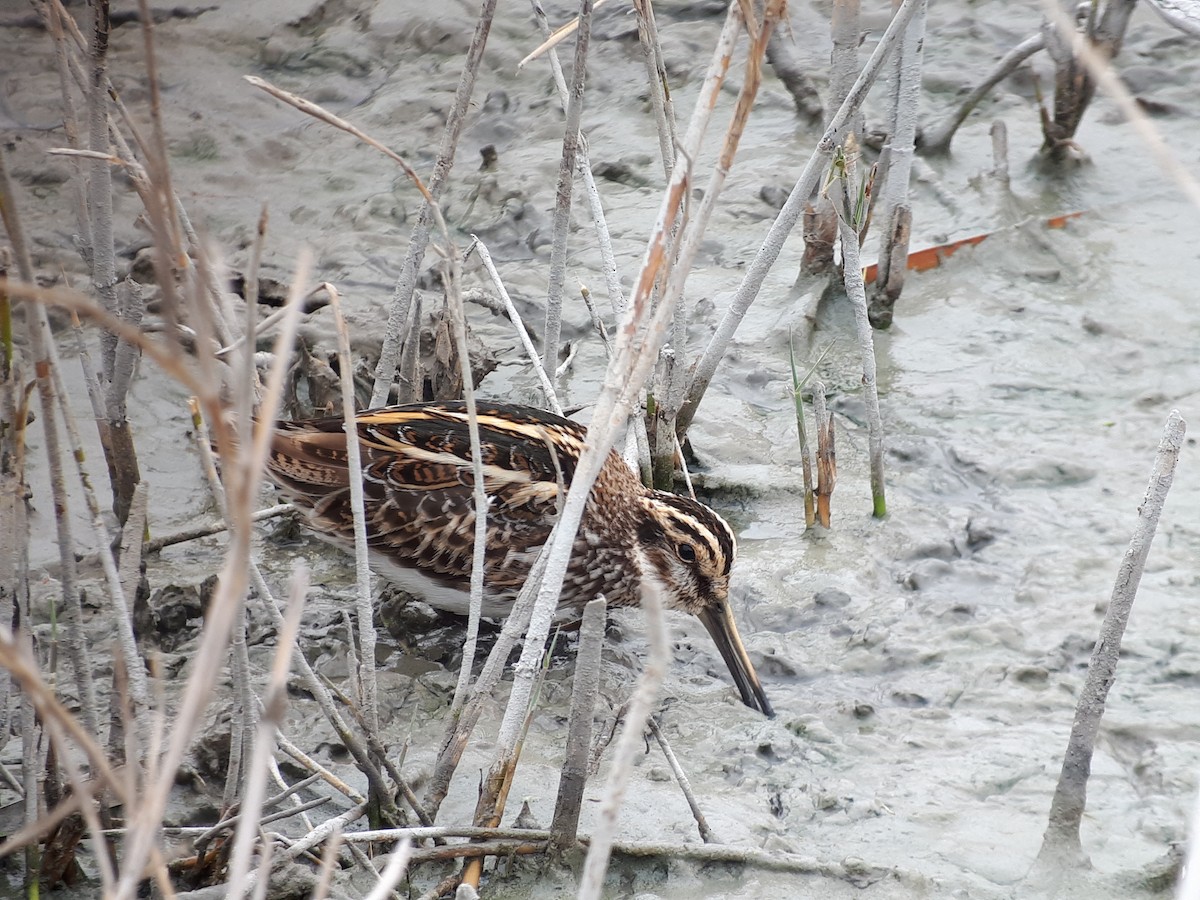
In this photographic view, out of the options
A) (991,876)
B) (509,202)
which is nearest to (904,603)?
(991,876)

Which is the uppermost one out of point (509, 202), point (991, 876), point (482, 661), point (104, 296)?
point (104, 296)

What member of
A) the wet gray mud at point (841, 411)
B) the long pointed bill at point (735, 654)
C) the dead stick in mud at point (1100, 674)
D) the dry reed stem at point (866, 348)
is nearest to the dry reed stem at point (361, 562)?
the wet gray mud at point (841, 411)

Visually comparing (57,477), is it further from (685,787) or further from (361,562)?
(685,787)

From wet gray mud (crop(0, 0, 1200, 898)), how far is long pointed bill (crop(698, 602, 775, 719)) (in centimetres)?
6

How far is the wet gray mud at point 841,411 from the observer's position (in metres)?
3.53

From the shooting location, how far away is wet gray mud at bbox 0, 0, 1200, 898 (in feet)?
11.6

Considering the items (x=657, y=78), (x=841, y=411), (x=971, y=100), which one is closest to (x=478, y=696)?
(x=657, y=78)

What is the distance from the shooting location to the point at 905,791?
354 cm

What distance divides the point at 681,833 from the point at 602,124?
4.77m

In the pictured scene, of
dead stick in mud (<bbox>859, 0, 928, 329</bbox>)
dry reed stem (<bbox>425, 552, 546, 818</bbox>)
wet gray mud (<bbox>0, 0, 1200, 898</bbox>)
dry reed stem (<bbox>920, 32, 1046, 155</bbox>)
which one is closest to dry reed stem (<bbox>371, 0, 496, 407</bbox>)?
wet gray mud (<bbox>0, 0, 1200, 898</bbox>)

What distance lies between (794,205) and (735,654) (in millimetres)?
1372

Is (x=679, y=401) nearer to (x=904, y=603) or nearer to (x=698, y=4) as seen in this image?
(x=904, y=603)

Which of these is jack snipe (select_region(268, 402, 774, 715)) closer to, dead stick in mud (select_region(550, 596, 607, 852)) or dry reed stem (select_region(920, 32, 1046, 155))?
dead stick in mud (select_region(550, 596, 607, 852))

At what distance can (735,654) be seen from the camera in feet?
13.3
